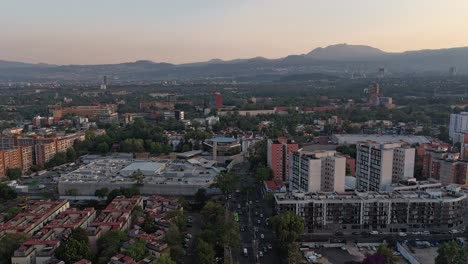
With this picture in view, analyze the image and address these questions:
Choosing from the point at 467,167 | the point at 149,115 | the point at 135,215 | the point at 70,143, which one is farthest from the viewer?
the point at 149,115

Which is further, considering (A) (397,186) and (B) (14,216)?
(A) (397,186)

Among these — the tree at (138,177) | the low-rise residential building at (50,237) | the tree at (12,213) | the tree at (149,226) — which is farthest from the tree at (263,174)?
the tree at (12,213)

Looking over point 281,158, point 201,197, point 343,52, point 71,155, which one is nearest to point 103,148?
point 71,155

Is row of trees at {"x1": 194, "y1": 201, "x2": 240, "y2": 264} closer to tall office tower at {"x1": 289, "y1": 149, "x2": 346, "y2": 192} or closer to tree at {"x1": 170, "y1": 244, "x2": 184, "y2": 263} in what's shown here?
tree at {"x1": 170, "y1": 244, "x2": 184, "y2": 263}

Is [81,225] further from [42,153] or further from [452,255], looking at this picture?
[42,153]

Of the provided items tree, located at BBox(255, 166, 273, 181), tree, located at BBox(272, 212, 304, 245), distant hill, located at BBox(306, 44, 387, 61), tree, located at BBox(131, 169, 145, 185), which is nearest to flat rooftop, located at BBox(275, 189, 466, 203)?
tree, located at BBox(272, 212, 304, 245)

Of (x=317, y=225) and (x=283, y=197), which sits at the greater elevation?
(x=283, y=197)

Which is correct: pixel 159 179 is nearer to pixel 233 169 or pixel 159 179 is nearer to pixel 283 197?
pixel 233 169

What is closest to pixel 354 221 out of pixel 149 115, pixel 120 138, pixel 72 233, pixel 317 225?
pixel 317 225
